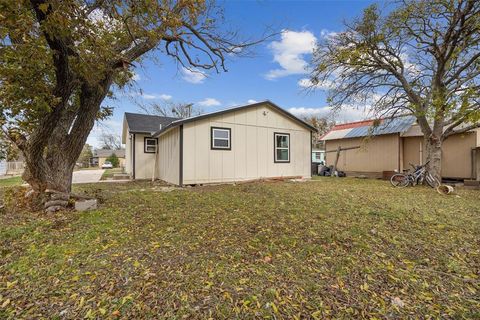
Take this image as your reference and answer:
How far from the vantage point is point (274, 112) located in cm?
1132

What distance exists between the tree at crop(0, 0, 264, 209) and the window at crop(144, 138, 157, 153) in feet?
23.7

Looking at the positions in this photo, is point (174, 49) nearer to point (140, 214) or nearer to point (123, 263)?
point (140, 214)

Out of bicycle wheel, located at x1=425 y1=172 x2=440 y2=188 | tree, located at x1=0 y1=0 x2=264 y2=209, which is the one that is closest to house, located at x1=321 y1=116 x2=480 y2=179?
bicycle wheel, located at x1=425 y1=172 x2=440 y2=188

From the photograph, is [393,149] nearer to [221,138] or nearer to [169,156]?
[221,138]

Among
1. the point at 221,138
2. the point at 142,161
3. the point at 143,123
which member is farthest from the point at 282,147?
the point at 143,123

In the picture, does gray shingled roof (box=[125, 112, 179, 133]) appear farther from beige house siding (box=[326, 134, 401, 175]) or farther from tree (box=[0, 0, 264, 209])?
beige house siding (box=[326, 134, 401, 175])

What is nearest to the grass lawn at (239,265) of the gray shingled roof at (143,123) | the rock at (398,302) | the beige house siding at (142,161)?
the rock at (398,302)

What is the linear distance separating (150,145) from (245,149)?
233 inches

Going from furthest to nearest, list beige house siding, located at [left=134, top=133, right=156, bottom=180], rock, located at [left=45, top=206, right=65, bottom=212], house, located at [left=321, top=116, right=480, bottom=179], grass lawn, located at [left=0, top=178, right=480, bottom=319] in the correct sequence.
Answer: beige house siding, located at [left=134, top=133, right=156, bottom=180] → house, located at [left=321, top=116, right=480, bottom=179] → rock, located at [left=45, top=206, right=65, bottom=212] → grass lawn, located at [left=0, top=178, right=480, bottom=319]

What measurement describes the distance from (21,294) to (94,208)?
3.06 metres

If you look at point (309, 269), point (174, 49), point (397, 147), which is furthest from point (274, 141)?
point (309, 269)

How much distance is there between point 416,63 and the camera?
10.3 metres

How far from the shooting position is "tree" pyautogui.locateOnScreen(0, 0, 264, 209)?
10.6ft

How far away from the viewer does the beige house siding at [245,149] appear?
9.40 m
